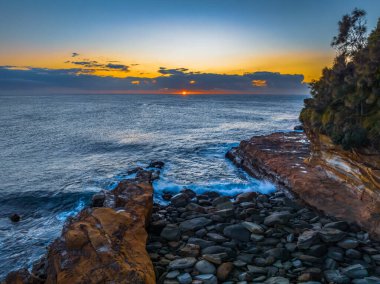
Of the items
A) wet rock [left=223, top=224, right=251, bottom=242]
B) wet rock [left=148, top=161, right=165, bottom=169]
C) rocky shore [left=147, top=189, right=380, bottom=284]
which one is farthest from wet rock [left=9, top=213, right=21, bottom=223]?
wet rock [left=148, top=161, right=165, bottom=169]

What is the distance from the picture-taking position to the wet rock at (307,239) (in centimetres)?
1056

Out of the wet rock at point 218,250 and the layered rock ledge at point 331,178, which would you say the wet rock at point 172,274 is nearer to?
the wet rock at point 218,250

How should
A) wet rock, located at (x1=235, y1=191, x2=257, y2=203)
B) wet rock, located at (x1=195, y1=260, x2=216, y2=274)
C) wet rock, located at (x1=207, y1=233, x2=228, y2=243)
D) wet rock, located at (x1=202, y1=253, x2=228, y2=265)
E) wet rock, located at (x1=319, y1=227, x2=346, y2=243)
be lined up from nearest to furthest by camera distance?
wet rock, located at (x1=195, y1=260, x2=216, y2=274) → wet rock, located at (x1=202, y1=253, x2=228, y2=265) → wet rock, located at (x1=319, y1=227, x2=346, y2=243) → wet rock, located at (x1=207, y1=233, x2=228, y2=243) → wet rock, located at (x1=235, y1=191, x2=257, y2=203)

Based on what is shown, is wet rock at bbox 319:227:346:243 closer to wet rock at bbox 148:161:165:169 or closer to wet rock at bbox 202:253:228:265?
wet rock at bbox 202:253:228:265

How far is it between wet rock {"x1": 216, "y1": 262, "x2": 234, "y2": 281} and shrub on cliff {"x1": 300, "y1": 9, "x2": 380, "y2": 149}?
301 inches

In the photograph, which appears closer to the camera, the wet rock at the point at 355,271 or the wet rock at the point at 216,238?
the wet rock at the point at 355,271

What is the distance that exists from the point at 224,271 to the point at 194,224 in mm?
3790

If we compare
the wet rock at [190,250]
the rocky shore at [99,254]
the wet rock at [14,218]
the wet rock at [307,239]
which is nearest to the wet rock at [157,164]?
the wet rock at [14,218]

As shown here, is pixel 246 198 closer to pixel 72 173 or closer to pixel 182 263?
pixel 182 263

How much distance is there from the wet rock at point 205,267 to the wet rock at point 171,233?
7.73 ft

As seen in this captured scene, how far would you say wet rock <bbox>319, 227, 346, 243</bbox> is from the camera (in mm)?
10805

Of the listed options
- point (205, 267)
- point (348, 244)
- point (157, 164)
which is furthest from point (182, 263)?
point (157, 164)

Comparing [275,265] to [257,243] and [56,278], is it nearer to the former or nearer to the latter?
[257,243]

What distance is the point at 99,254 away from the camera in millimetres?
8469
